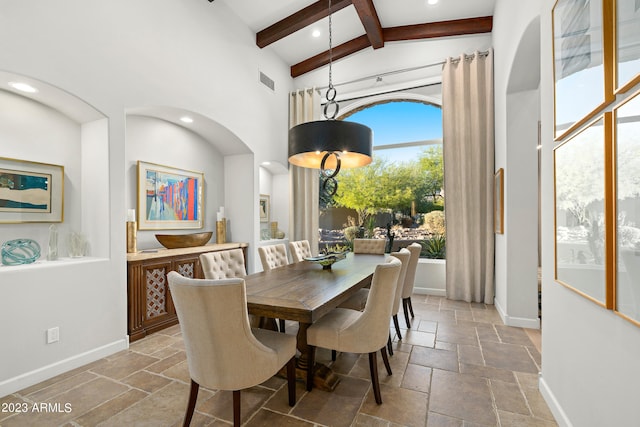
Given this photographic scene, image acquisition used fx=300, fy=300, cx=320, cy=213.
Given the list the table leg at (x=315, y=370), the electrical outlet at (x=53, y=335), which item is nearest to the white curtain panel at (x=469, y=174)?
the table leg at (x=315, y=370)

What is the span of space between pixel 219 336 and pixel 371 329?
1.01 m

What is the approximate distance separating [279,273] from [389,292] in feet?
3.92

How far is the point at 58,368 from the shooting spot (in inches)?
96.2

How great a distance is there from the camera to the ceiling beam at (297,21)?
4.39 meters

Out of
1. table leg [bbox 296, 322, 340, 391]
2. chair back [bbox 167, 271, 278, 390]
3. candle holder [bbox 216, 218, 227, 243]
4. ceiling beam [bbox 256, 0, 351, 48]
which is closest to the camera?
chair back [bbox 167, 271, 278, 390]

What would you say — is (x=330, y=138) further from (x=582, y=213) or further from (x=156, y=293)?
(x=156, y=293)

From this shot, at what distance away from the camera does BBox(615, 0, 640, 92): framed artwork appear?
1.05 m

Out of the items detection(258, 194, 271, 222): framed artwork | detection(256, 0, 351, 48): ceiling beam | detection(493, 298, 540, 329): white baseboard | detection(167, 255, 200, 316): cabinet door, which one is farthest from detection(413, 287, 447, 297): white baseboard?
detection(256, 0, 351, 48): ceiling beam

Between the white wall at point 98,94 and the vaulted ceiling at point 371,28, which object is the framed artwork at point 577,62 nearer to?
the vaulted ceiling at point 371,28

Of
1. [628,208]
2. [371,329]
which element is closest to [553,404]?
[371,329]

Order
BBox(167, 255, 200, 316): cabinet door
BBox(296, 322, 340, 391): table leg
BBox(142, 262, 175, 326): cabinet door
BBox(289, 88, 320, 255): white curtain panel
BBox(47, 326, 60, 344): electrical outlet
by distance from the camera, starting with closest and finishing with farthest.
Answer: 1. BBox(296, 322, 340, 391): table leg
2. BBox(47, 326, 60, 344): electrical outlet
3. BBox(142, 262, 175, 326): cabinet door
4. BBox(167, 255, 200, 316): cabinet door
5. BBox(289, 88, 320, 255): white curtain panel

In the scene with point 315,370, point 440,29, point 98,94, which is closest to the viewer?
point 315,370

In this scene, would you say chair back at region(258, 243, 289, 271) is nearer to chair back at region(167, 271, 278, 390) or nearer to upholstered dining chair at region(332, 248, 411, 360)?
upholstered dining chair at region(332, 248, 411, 360)

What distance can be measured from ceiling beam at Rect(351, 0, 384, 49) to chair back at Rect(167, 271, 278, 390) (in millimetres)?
4336
